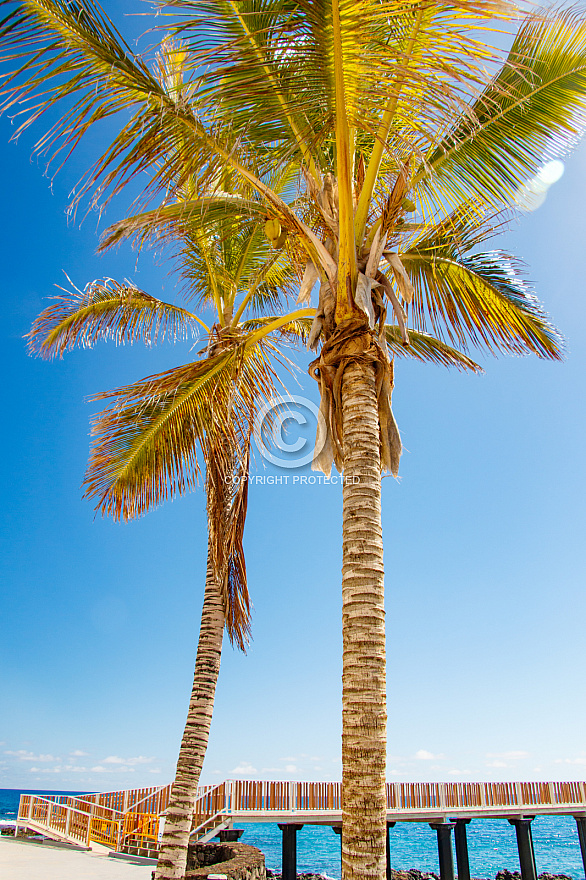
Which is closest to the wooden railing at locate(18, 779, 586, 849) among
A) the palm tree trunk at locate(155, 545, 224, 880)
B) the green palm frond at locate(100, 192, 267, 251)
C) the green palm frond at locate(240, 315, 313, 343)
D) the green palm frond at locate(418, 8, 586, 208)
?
the palm tree trunk at locate(155, 545, 224, 880)

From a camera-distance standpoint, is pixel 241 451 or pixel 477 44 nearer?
pixel 477 44

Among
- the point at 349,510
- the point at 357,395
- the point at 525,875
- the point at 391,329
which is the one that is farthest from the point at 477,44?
the point at 525,875

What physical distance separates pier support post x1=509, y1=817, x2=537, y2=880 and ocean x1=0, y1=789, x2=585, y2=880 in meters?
34.7

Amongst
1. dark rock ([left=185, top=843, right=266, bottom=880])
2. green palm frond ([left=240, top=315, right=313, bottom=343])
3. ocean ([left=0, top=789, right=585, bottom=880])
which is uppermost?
green palm frond ([left=240, top=315, right=313, bottom=343])

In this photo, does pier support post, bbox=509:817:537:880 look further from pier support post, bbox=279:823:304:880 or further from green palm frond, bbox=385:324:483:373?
green palm frond, bbox=385:324:483:373

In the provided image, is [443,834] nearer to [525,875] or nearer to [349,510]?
[525,875]

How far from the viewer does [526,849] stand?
19969 mm

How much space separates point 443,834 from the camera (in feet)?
62.6

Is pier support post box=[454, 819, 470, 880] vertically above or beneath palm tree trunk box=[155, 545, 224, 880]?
beneath

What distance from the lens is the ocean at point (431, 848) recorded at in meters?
56.9

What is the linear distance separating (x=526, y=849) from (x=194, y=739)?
1832cm

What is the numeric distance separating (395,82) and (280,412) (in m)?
5.13

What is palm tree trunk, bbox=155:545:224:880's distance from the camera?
696cm
